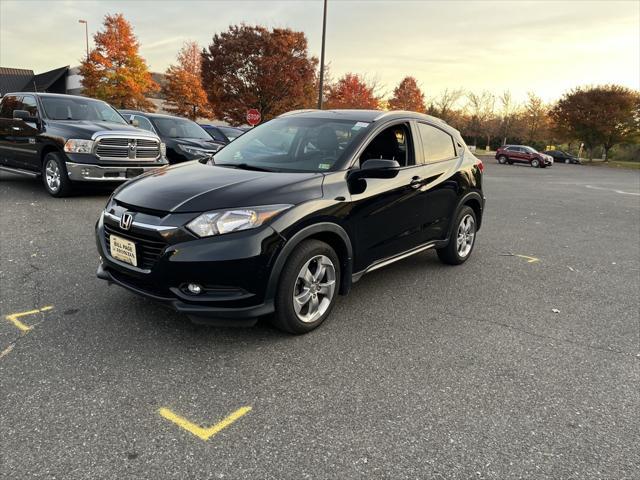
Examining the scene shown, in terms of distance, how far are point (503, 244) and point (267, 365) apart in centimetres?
498

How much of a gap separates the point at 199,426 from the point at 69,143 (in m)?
7.27

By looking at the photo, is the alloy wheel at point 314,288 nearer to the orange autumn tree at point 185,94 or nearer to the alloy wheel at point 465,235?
the alloy wheel at point 465,235

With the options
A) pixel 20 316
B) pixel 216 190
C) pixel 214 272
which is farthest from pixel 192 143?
pixel 214 272

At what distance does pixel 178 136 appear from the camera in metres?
11.7

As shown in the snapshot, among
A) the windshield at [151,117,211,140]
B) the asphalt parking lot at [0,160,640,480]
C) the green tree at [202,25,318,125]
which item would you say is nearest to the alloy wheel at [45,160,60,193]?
the windshield at [151,117,211,140]

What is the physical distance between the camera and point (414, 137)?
15.3 ft

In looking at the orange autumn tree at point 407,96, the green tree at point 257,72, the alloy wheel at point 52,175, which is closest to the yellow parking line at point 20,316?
the alloy wheel at point 52,175

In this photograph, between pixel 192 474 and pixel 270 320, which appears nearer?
pixel 192 474

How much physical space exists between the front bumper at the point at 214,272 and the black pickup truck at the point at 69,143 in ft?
19.2

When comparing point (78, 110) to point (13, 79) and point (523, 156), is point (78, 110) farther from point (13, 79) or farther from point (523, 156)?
point (13, 79)

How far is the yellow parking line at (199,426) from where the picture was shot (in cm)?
240

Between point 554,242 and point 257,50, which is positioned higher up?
point 257,50

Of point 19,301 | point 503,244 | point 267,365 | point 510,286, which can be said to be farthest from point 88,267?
point 503,244

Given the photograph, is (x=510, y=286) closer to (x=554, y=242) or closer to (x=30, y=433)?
(x=554, y=242)
